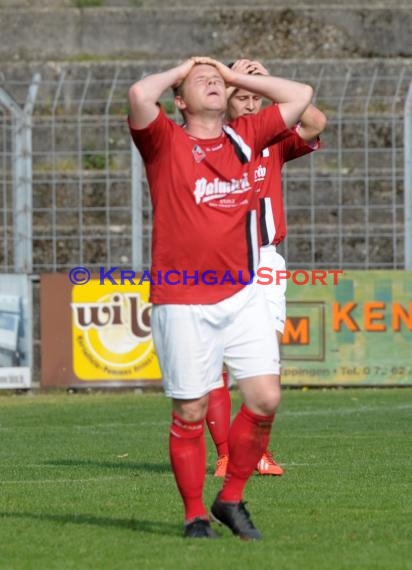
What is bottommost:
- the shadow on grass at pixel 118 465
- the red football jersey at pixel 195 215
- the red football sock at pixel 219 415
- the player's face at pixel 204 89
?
the shadow on grass at pixel 118 465

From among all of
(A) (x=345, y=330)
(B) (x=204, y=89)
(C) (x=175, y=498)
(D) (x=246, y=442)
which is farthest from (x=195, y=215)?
(A) (x=345, y=330)

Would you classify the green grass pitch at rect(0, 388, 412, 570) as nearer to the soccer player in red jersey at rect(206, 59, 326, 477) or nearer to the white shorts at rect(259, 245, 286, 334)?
the soccer player in red jersey at rect(206, 59, 326, 477)

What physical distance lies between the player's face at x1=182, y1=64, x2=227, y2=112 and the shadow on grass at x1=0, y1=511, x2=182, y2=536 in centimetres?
197

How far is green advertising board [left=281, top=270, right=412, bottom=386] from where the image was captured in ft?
67.6

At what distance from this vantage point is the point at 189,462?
7496mm

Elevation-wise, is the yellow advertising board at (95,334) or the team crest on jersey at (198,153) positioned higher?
the team crest on jersey at (198,153)

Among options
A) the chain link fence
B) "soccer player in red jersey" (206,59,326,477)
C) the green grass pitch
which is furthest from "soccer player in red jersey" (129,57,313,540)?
the chain link fence

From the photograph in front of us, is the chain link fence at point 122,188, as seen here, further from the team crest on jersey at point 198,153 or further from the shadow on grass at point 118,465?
the team crest on jersey at point 198,153

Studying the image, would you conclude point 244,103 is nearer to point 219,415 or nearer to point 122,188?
point 219,415

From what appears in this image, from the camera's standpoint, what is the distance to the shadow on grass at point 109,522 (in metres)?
7.66

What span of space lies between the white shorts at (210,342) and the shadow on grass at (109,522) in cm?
69

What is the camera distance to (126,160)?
22.0 metres

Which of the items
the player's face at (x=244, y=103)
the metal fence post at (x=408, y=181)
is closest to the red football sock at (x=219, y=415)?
the player's face at (x=244, y=103)

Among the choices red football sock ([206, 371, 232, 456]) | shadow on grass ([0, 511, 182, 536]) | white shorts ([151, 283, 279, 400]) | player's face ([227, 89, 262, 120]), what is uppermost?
player's face ([227, 89, 262, 120])
